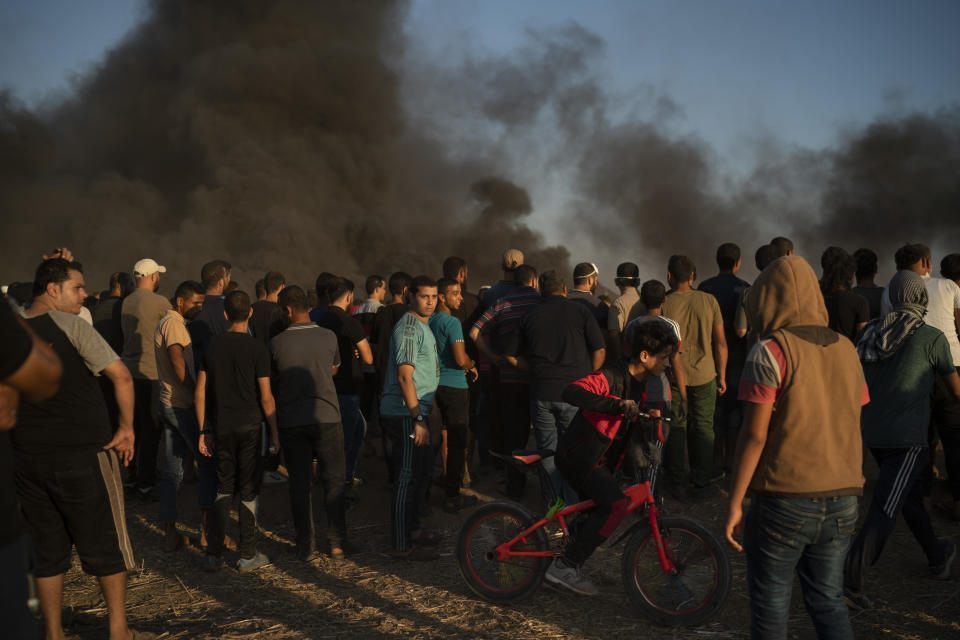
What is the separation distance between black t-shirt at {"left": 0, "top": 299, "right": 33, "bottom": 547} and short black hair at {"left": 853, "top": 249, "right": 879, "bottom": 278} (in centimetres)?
614

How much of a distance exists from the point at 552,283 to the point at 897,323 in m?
A: 2.50

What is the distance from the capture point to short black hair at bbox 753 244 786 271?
6.02 meters

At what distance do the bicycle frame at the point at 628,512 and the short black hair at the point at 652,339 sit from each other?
0.75 meters

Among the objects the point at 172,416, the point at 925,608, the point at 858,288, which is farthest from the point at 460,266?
the point at 925,608

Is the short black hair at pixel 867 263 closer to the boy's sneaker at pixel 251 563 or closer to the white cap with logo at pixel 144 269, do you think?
the boy's sneaker at pixel 251 563

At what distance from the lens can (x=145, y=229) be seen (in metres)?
27.3

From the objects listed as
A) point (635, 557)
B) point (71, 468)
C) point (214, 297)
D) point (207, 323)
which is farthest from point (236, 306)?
point (635, 557)

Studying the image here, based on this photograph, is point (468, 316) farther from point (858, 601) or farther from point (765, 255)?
point (858, 601)

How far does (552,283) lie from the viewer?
5.82 meters

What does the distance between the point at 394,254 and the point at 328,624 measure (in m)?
26.0

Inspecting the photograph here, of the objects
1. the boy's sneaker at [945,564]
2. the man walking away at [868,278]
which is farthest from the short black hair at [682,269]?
the boy's sneaker at [945,564]

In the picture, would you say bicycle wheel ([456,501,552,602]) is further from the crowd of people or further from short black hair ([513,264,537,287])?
short black hair ([513,264,537,287])

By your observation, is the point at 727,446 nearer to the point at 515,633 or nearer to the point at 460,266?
the point at 460,266

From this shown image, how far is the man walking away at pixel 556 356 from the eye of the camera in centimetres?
545
